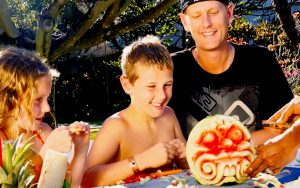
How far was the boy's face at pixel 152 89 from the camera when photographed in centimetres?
255

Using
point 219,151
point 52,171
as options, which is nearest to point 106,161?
point 219,151

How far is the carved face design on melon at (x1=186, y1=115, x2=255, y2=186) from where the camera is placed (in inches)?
78.8

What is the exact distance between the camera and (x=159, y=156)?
2301 mm

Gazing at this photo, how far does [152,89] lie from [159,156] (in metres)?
0.49

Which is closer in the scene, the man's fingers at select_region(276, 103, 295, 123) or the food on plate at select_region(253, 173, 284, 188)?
the food on plate at select_region(253, 173, 284, 188)

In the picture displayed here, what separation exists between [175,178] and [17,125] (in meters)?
1.05

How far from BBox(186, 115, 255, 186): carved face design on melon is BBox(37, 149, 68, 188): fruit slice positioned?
2.53ft

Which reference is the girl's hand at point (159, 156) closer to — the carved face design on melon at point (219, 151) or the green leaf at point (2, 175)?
the carved face design on melon at point (219, 151)

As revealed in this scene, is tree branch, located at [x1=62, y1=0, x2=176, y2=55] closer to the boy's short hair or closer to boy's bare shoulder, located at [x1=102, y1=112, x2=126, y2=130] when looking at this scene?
the boy's short hair

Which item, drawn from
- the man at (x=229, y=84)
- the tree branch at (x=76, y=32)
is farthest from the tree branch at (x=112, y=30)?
the man at (x=229, y=84)

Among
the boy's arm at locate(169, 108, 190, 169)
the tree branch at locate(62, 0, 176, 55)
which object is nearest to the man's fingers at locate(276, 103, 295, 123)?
the boy's arm at locate(169, 108, 190, 169)

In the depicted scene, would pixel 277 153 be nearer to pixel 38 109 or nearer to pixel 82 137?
pixel 82 137

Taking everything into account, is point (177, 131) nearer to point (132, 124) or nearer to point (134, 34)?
point (132, 124)

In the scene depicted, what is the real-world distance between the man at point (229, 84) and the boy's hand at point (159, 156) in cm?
101
